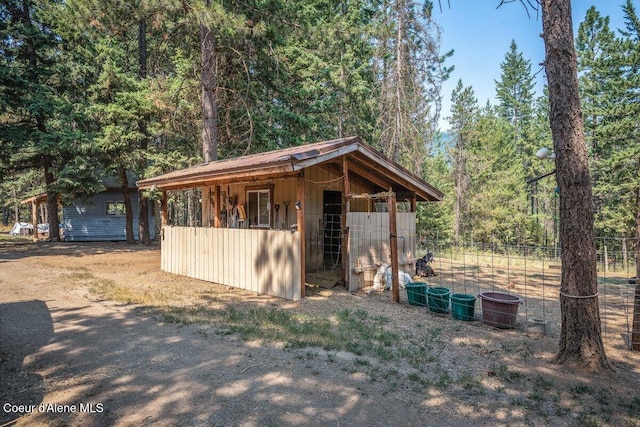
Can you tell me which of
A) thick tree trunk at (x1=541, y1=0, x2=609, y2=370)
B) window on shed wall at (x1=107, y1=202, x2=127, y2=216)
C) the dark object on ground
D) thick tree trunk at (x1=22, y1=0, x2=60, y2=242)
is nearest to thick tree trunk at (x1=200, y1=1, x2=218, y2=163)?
thick tree trunk at (x1=22, y1=0, x2=60, y2=242)

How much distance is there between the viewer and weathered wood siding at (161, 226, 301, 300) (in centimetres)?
702

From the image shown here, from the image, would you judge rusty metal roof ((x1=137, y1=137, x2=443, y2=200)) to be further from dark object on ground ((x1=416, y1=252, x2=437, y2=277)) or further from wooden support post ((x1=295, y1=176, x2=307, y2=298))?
dark object on ground ((x1=416, y1=252, x2=437, y2=277))

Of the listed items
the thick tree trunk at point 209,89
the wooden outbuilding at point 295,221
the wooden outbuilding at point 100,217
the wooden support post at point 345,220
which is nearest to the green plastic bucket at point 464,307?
the wooden outbuilding at point 295,221

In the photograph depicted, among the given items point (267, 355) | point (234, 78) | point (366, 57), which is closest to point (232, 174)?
point (267, 355)

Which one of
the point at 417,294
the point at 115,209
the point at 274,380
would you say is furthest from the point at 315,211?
the point at 115,209

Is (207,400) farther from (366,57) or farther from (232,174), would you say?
(366,57)

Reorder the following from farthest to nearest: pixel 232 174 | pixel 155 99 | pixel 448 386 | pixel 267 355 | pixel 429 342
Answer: pixel 155 99 → pixel 232 174 → pixel 429 342 → pixel 267 355 → pixel 448 386

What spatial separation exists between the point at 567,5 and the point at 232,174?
20.0 feet

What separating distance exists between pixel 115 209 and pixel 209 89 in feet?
43.1

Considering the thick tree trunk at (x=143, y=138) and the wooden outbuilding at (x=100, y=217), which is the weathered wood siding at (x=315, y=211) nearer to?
the thick tree trunk at (x=143, y=138)

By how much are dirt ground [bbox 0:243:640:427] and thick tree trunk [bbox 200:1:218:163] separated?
290 inches

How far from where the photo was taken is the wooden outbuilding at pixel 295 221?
7.03 metres

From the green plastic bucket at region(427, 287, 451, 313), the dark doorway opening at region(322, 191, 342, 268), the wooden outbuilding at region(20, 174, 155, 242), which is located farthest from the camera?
the wooden outbuilding at region(20, 174, 155, 242)

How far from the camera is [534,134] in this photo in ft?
89.7
